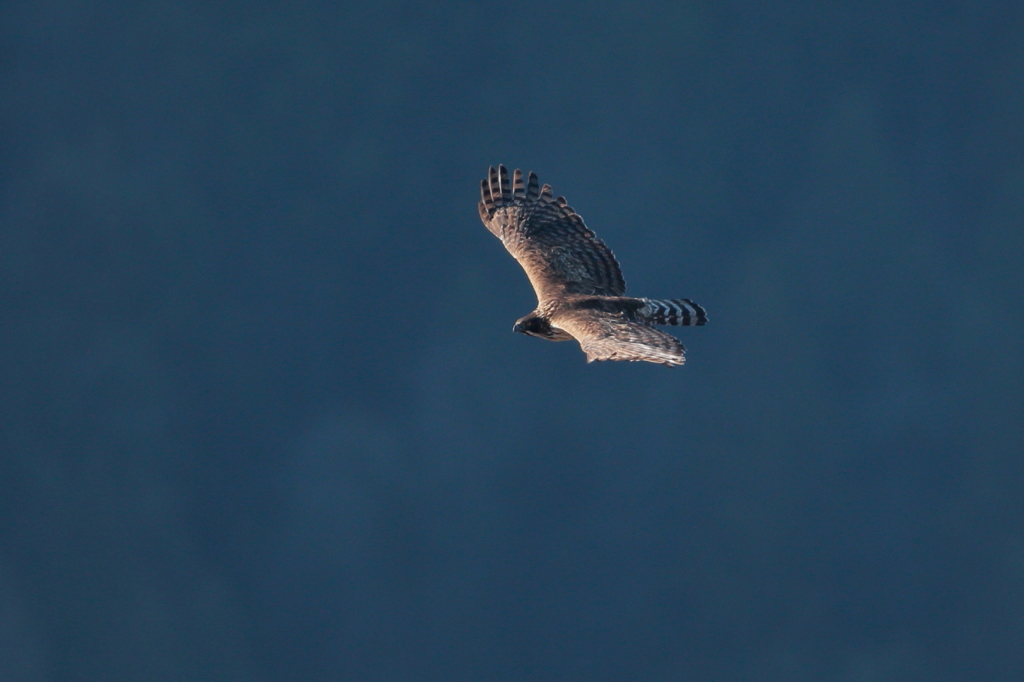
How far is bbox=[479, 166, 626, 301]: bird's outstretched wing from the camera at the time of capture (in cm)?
2855

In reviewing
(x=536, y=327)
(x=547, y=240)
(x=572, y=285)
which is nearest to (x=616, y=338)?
(x=536, y=327)

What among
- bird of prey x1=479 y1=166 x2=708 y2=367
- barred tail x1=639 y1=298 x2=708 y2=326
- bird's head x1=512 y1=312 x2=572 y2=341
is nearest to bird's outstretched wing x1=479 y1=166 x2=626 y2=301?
bird of prey x1=479 y1=166 x2=708 y2=367

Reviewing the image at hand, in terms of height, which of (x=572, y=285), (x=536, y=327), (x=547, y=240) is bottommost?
(x=536, y=327)

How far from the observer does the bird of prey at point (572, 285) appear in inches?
968

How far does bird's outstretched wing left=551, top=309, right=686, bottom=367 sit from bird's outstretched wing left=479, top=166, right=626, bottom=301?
1.91 meters

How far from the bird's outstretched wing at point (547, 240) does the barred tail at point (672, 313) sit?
6.14 ft

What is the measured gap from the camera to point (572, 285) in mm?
28359

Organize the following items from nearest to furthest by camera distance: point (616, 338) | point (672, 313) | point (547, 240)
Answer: point (616, 338) < point (672, 313) < point (547, 240)

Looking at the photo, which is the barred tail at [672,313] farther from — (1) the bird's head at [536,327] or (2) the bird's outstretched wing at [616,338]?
(1) the bird's head at [536,327]

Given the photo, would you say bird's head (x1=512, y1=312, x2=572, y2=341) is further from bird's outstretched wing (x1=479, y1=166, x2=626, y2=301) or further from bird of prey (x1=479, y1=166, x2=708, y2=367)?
bird's outstretched wing (x1=479, y1=166, x2=626, y2=301)

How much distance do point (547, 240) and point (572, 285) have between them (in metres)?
1.50

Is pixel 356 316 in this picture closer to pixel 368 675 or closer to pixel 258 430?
pixel 258 430

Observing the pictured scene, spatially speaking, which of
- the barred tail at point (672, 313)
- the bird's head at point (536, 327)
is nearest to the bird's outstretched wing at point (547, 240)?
the bird's head at point (536, 327)

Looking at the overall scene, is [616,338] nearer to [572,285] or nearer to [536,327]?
[536,327]
